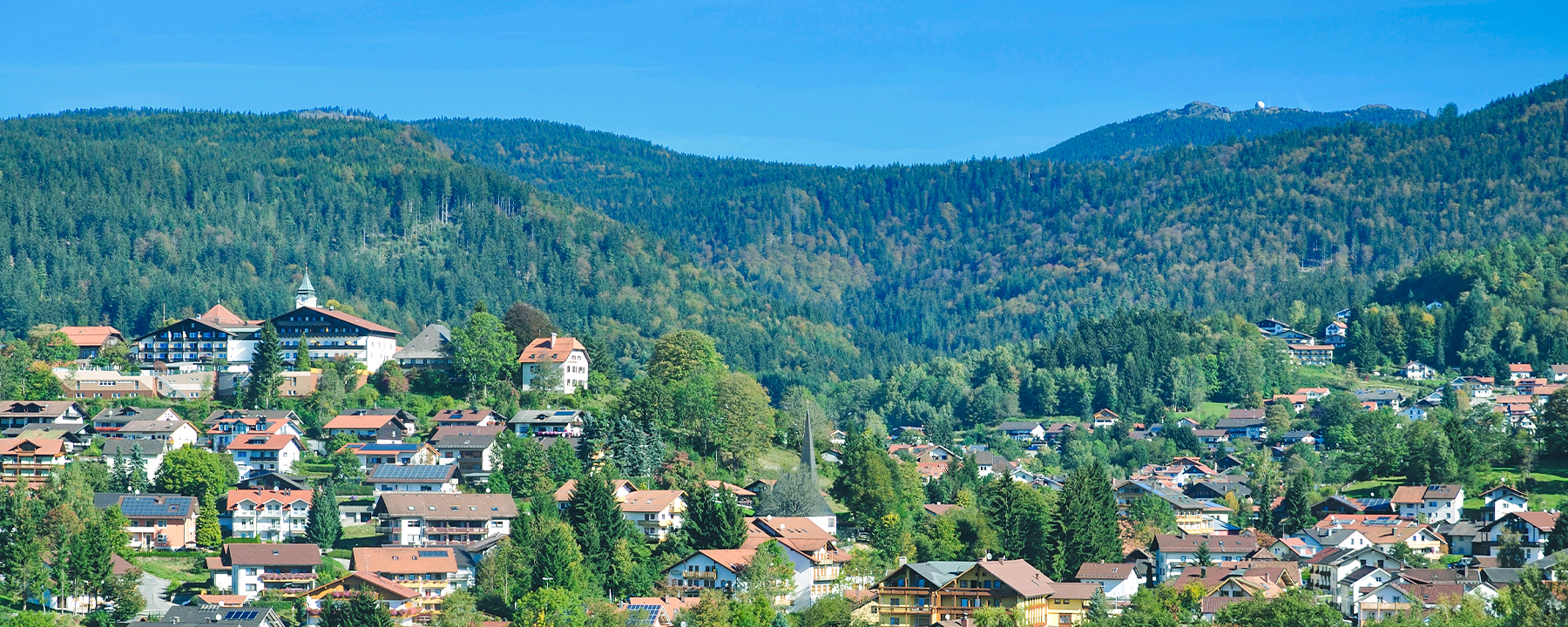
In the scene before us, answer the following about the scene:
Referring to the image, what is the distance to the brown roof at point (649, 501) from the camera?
101750mm

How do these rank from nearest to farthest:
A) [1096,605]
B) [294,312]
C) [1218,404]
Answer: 1. [1096,605]
2. [294,312]
3. [1218,404]

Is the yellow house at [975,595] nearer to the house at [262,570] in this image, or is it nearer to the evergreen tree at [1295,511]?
the evergreen tree at [1295,511]

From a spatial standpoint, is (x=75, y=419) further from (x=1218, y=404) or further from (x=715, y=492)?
(x=1218, y=404)

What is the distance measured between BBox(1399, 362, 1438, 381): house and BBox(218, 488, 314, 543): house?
120335mm

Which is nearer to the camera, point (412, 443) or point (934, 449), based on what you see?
point (412, 443)

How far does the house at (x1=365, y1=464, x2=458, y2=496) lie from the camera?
106m

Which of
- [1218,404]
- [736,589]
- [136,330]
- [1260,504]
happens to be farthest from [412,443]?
[1218,404]

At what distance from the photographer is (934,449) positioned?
155 metres

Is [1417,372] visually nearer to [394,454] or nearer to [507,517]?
[394,454]

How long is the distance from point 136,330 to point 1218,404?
9969cm

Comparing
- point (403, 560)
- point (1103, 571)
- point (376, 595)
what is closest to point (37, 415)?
point (403, 560)

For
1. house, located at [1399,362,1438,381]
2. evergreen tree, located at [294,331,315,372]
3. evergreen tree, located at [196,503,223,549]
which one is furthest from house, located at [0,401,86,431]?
house, located at [1399,362,1438,381]

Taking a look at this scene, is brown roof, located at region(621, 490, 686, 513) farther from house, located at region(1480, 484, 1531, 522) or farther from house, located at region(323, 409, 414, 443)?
house, located at region(1480, 484, 1531, 522)

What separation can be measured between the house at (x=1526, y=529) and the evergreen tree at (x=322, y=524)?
61349 mm
